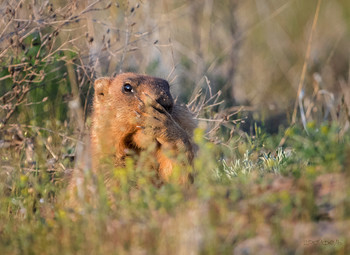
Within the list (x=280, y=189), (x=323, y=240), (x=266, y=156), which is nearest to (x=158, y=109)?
(x=266, y=156)

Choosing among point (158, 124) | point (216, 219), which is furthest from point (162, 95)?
point (216, 219)

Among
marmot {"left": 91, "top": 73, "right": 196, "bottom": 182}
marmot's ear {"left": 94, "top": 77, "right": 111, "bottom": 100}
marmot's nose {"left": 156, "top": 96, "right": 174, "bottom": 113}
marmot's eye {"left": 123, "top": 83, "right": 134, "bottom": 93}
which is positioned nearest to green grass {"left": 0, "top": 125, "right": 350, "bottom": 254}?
marmot {"left": 91, "top": 73, "right": 196, "bottom": 182}

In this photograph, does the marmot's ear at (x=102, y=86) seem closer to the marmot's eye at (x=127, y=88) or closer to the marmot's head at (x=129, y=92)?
the marmot's head at (x=129, y=92)

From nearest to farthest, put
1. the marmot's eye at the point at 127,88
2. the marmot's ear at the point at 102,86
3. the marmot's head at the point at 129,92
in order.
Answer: the marmot's head at the point at 129,92, the marmot's eye at the point at 127,88, the marmot's ear at the point at 102,86

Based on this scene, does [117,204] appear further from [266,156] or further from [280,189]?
[266,156]

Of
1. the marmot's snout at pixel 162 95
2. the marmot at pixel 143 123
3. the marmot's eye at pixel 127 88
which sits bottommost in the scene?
the marmot at pixel 143 123

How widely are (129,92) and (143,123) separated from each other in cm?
47

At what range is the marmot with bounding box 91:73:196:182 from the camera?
4.90 meters

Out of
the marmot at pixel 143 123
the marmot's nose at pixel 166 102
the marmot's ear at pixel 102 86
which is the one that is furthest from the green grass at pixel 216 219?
the marmot's ear at pixel 102 86

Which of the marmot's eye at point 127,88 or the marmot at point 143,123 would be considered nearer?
the marmot at point 143,123

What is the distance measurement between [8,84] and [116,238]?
415 cm

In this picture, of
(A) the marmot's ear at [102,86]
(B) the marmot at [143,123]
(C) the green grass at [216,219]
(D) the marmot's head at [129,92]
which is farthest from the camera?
(A) the marmot's ear at [102,86]

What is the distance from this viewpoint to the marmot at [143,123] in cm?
490

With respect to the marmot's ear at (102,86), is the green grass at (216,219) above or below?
above
